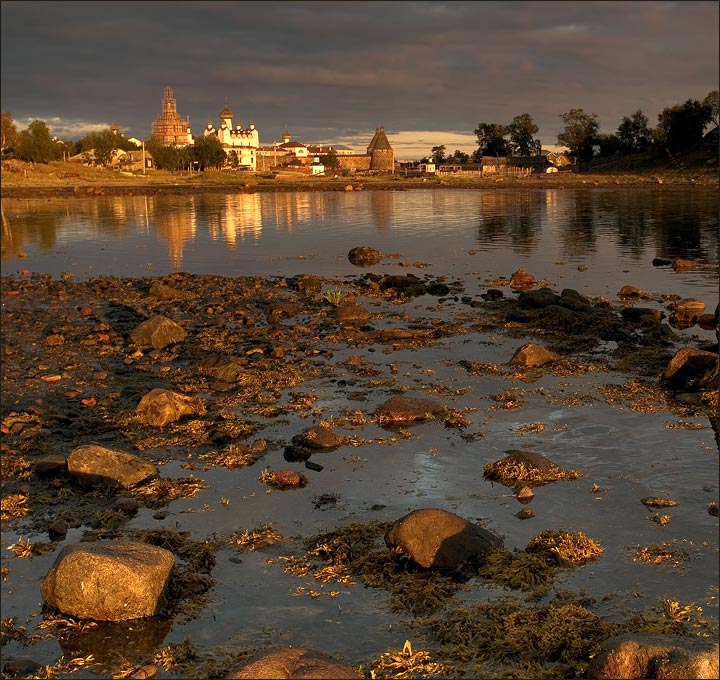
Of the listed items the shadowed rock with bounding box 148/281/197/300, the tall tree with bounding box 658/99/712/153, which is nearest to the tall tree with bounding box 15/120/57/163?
the tall tree with bounding box 658/99/712/153

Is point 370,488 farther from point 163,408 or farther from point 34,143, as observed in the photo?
point 34,143

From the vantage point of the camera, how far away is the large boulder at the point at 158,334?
2259 centimetres

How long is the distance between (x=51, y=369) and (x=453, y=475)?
11908 millimetres

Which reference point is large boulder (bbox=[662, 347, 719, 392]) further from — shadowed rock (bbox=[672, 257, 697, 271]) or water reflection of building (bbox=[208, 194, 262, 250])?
water reflection of building (bbox=[208, 194, 262, 250])

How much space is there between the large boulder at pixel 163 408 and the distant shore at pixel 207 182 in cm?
10925

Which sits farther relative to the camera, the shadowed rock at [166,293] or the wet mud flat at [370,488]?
the shadowed rock at [166,293]

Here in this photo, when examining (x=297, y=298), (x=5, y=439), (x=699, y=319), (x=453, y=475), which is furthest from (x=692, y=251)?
(x=5, y=439)

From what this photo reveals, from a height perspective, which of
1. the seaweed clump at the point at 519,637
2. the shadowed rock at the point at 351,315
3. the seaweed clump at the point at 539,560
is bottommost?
the seaweed clump at the point at 519,637

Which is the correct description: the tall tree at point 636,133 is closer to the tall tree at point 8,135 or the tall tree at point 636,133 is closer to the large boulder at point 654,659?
the tall tree at point 8,135

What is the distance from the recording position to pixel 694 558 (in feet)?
33.3

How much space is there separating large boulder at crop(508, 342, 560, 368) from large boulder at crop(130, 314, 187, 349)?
32.1ft

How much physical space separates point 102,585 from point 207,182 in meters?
162

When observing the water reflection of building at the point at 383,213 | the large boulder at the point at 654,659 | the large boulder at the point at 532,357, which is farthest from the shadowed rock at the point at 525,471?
the water reflection of building at the point at 383,213

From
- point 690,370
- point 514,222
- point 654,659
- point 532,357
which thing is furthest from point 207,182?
point 654,659
